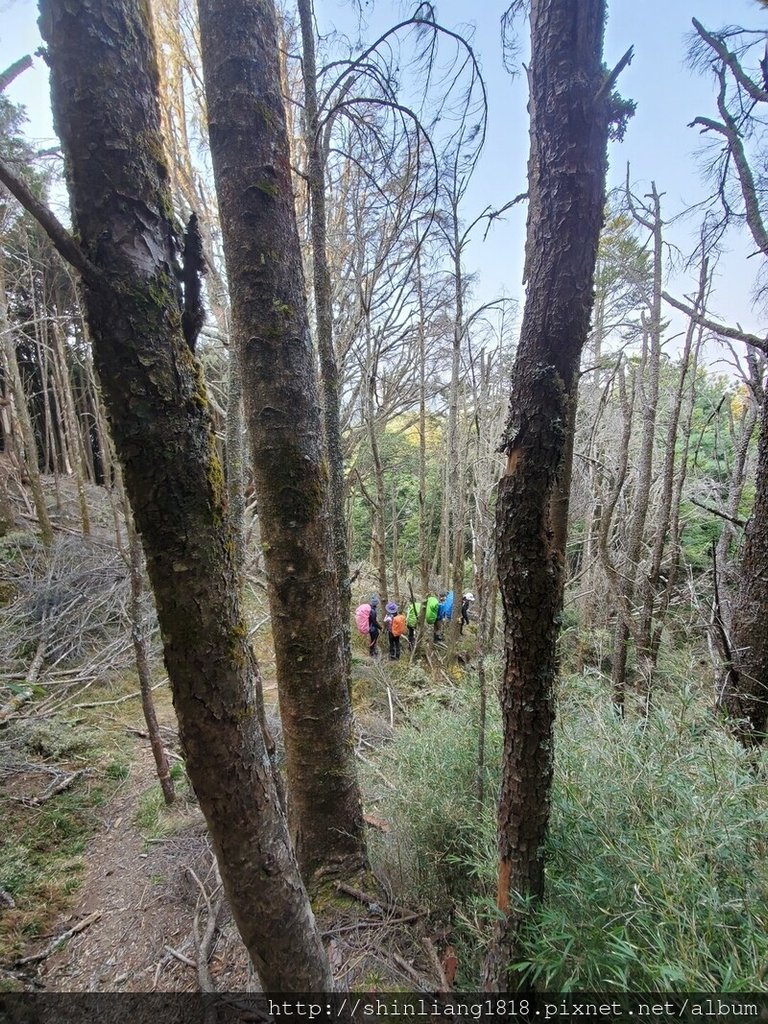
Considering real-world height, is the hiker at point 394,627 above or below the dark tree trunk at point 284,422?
below

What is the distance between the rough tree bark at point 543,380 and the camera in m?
1.21

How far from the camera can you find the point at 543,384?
127cm

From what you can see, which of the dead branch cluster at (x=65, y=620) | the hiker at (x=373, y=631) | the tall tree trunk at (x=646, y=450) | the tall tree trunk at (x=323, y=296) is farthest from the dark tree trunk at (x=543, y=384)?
the hiker at (x=373, y=631)

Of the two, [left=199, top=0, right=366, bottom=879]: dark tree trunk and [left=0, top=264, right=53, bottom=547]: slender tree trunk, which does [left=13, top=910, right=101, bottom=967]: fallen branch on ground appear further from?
[left=0, top=264, right=53, bottom=547]: slender tree trunk

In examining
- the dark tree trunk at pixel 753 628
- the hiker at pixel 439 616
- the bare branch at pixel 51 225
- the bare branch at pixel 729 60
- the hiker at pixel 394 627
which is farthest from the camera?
the hiker at pixel 439 616

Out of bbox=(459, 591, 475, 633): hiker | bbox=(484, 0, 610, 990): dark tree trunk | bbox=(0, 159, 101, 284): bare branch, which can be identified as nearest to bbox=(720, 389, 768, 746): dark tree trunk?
bbox=(484, 0, 610, 990): dark tree trunk

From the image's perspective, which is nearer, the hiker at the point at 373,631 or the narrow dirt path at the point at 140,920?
the narrow dirt path at the point at 140,920

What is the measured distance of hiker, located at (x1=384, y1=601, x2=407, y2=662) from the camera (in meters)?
7.63

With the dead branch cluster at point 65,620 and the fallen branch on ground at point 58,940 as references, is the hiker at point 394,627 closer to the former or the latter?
the dead branch cluster at point 65,620

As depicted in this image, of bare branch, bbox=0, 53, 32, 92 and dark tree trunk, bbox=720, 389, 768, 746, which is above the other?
bare branch, bbox=0, 53, 32, 92

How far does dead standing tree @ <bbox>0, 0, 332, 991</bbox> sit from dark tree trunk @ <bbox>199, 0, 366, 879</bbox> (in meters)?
0.96

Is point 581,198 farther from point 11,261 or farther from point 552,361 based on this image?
point 11,261

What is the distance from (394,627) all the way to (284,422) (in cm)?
627

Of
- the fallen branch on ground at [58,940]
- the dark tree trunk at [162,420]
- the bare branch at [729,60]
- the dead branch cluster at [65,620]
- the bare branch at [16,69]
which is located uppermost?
the bare branch at [729,60]
